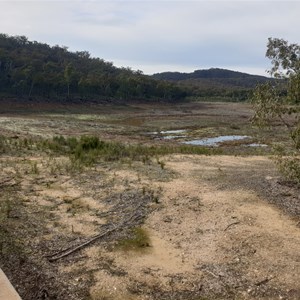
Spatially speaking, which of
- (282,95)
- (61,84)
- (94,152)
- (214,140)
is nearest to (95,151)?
(94,152)

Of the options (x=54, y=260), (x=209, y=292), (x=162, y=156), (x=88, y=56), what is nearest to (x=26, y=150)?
(x=162, y=156)

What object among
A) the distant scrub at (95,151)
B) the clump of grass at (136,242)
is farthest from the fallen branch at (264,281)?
the distant scrub at (95,151)

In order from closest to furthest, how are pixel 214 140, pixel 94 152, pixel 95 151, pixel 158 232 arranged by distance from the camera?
1. pixel 158 232
2. pixel 94 152
3. pixel 95 151
4. pixel 214 140

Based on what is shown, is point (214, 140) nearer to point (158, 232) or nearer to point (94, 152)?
point (94, 152)

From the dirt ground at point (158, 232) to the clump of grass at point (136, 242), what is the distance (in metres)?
0.10

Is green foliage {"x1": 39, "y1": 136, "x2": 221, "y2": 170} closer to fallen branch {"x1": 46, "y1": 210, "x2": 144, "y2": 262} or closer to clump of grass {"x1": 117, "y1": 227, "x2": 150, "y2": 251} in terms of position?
fallen branch {"x1": 46, "y1": 210, "x2": 144, "y2": 262}

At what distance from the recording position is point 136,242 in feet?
31.6

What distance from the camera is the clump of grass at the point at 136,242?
30.6ft

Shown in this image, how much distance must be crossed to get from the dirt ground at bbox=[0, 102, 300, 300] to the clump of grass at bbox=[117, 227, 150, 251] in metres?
0.10

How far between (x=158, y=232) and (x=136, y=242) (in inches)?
32.4

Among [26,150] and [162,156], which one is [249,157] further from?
[26,150]

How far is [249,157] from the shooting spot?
22609 millimetres

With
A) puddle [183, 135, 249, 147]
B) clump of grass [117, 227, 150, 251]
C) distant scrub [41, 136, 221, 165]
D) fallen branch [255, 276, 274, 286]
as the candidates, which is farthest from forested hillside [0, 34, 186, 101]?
fallen branch [255, 276, 274, 286]

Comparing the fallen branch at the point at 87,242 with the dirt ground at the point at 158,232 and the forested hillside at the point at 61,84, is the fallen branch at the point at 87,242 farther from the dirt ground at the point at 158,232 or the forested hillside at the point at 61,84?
A: the forested hillside at the point at 61,84
